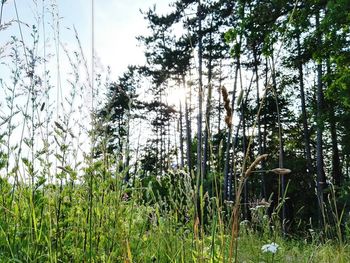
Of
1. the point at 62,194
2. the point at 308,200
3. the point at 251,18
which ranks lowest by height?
the point at 308,200

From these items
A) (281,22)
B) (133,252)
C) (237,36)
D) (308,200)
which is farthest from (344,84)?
(308,200)

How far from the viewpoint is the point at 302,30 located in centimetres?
1224

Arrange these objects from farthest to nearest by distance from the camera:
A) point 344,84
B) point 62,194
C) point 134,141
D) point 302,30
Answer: point 302,30 < point 344,84 < point 134,141 < point 62,194

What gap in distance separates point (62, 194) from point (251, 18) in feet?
37.3

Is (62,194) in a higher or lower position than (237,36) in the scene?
lower

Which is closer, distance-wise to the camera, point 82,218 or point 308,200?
point 82,218

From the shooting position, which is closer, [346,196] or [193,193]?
[193,193]

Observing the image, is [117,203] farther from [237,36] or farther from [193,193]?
[237,36]

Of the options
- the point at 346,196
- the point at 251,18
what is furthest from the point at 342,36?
the point at 346,196

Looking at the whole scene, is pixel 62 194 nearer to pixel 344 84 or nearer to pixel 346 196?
pixel 344 84

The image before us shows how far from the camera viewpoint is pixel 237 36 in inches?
493

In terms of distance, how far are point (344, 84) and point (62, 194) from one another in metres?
11.0

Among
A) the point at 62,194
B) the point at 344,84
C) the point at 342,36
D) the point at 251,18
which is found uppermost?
the point at 251,18

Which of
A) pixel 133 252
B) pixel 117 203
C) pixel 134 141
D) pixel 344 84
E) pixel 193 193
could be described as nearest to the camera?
pixel 193 193
